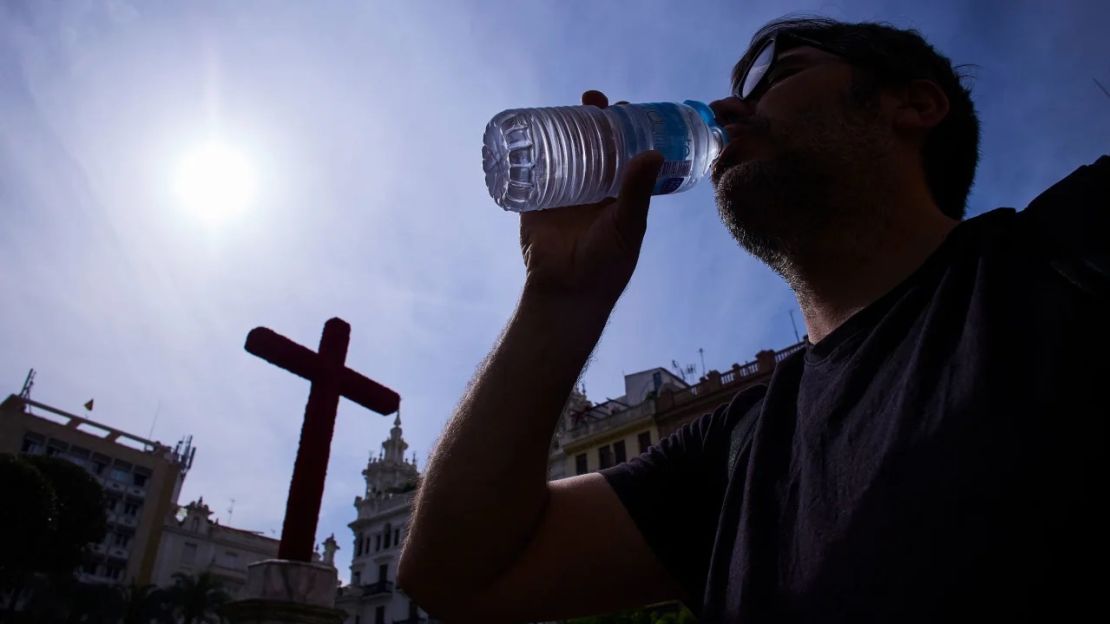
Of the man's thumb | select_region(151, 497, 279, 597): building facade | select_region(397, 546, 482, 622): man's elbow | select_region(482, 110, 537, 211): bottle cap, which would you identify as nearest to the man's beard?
the man's thumb

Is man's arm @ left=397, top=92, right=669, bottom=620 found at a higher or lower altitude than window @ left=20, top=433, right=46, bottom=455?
lower

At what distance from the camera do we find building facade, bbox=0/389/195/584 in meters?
42.3

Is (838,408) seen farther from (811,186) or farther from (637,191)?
(637,191)

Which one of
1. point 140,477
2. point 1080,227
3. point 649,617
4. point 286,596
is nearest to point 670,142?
point 1080,227

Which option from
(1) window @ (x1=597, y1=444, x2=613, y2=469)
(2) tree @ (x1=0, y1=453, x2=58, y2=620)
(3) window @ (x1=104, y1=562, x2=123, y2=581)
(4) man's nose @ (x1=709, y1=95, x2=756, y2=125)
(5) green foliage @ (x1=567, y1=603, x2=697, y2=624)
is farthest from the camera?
(3) window @ (x1=104, y1=562, x2=123, y2=581)

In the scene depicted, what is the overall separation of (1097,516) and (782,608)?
48 cm

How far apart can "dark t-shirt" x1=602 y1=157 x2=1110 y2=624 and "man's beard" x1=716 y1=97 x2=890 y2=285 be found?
10.0 inches

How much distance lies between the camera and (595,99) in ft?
6.41

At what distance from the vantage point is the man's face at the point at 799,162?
61.1 inches

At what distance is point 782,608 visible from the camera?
1.10 m

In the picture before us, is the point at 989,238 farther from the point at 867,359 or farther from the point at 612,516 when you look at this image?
the point at 612,516

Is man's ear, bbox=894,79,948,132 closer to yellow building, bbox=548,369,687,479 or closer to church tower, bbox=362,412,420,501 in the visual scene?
yellow building, bbox=548,369,687,479

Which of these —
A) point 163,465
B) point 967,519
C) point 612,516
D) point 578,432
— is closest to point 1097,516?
point 967,519

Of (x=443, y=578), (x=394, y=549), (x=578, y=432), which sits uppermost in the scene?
(x=578, y=432)
